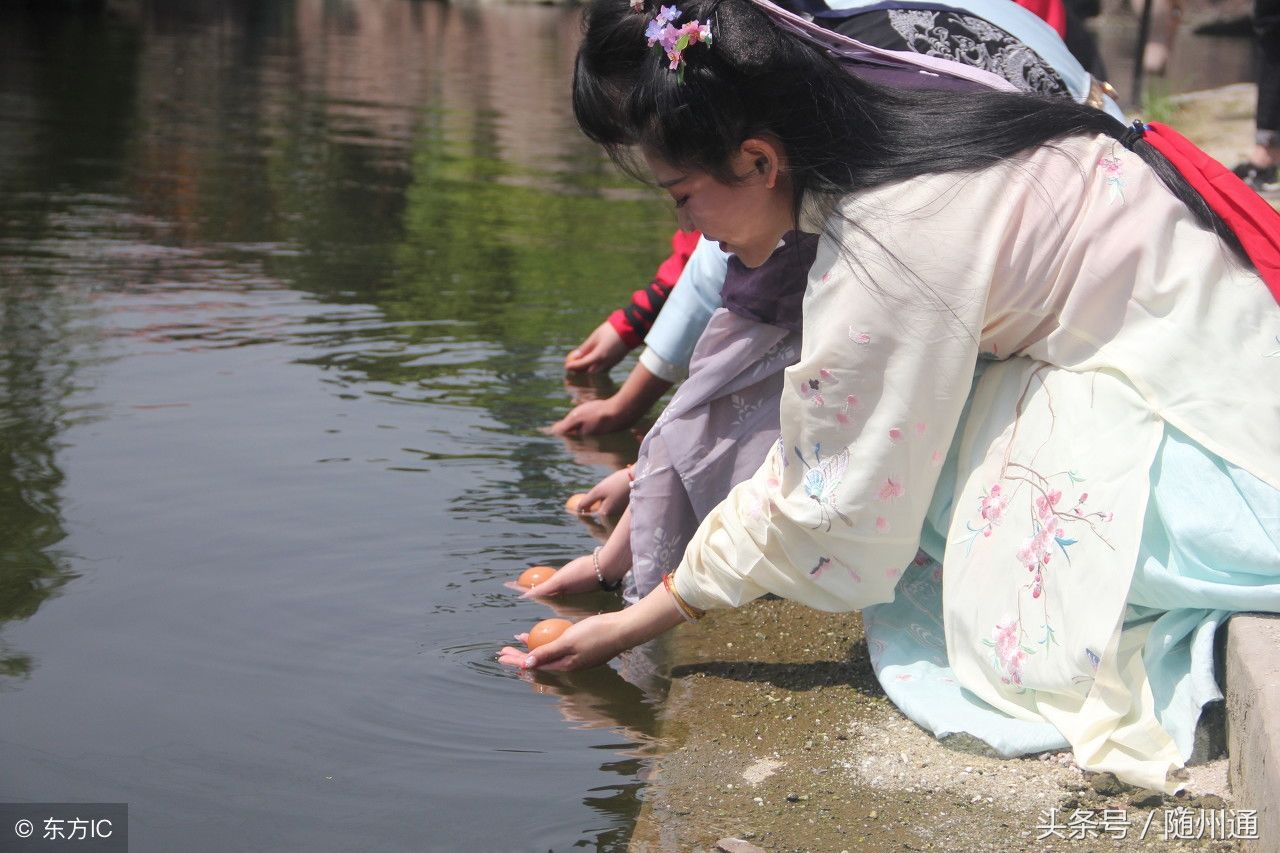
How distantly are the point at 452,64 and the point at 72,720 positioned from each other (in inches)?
585

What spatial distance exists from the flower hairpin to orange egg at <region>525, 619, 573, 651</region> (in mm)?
994

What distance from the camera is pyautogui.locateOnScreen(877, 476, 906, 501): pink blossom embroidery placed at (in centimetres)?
207

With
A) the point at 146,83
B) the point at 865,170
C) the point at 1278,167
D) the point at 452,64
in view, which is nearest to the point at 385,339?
the point at 865,170

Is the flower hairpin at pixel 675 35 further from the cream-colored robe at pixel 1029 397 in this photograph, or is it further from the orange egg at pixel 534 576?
the orange egg at pixel 534 576

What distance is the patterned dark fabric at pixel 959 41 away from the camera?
2326 mm

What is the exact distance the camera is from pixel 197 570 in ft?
9.16

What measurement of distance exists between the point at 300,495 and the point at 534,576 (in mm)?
681

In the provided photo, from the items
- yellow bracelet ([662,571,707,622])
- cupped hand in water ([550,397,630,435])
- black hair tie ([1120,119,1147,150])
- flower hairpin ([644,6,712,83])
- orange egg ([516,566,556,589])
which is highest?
flower hairpin ([644,6,712,83])

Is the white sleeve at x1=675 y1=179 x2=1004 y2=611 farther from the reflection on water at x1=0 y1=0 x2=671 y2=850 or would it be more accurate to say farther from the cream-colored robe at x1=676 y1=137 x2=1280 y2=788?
the reflection on water at x1=0 y1=0 x2=671 y2=850

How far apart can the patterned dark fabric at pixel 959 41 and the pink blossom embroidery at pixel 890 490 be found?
2.42 ft

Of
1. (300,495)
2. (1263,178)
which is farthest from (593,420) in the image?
(1263,178)

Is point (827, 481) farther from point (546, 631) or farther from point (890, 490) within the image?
point (546, 631)

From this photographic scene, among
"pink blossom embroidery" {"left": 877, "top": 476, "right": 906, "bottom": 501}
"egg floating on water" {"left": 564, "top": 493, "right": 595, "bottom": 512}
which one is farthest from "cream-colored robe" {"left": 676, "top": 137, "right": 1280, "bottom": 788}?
"egg floating on water" {"left": 564, "top": 493, "right": 595, "bottom": 512}

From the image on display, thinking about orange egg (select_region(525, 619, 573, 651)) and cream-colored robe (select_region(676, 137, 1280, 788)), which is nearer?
cream-colored robe (select_region(676, 137, 1280, 788))
